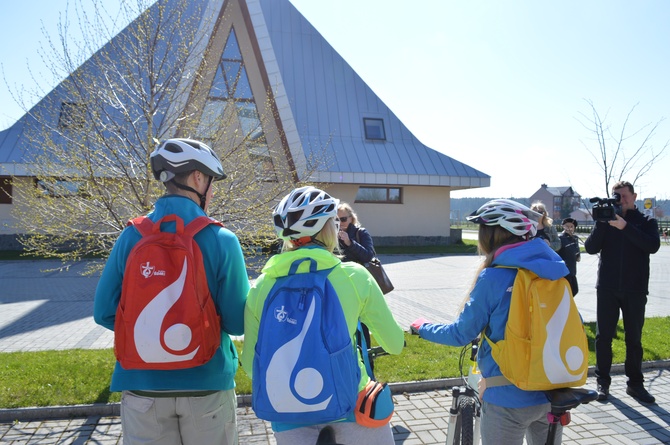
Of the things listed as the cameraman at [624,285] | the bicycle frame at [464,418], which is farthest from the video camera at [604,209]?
the bicycle frame at [464,418]

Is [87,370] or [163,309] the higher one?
[163,309]

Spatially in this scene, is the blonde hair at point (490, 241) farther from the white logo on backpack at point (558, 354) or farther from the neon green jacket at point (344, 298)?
the neon green jacket at point (344, 298)

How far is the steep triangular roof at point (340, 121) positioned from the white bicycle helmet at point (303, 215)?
1878 centimetres

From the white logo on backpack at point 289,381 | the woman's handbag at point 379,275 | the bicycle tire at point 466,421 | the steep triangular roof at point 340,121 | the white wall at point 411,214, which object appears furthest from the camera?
the white wall at point 411,214

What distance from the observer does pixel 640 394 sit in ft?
16.9

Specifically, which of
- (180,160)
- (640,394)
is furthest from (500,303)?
(640,394)

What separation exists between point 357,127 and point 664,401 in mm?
20428

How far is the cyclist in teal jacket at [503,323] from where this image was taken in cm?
250

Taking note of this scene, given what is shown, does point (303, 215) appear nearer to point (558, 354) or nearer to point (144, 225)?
point (144, 225)

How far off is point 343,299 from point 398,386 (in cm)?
371

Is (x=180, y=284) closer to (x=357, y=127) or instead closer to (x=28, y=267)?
(x=28, y=267)

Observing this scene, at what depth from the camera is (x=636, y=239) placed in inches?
195

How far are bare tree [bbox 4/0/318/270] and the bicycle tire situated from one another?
12.7 feet

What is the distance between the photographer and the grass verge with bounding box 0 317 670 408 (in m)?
4.83
